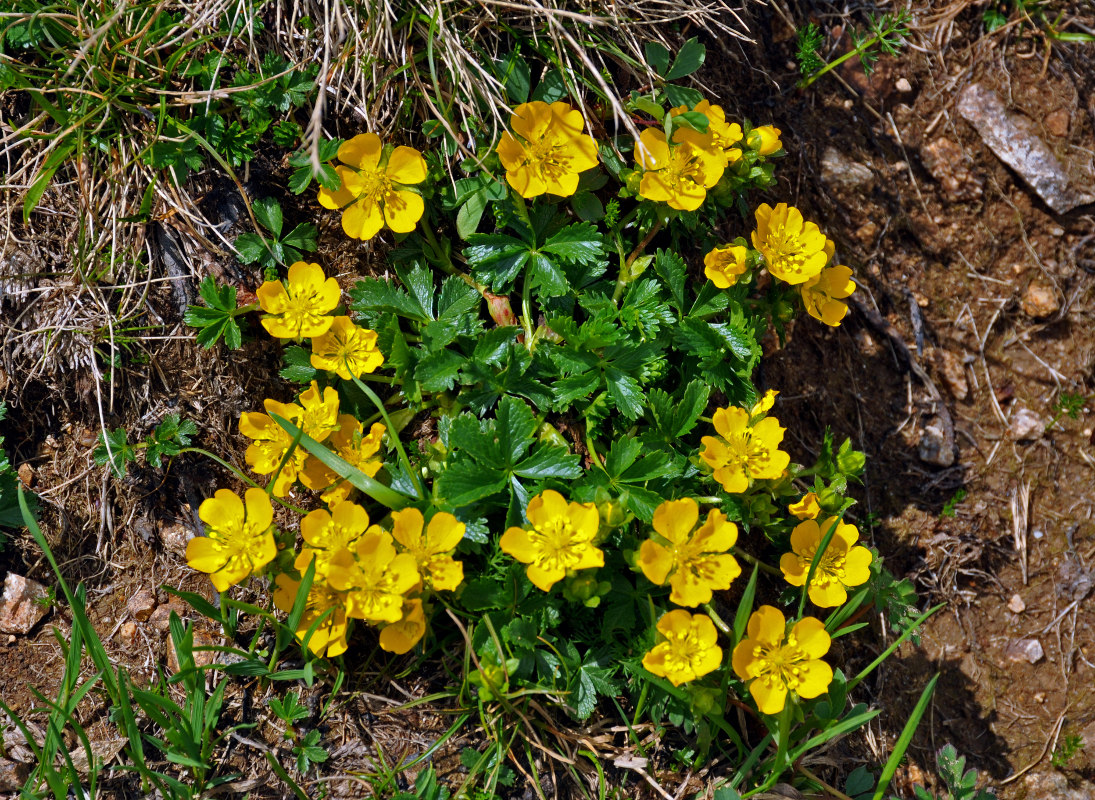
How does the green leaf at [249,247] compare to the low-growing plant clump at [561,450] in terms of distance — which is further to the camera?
the green leaf at [249,247]

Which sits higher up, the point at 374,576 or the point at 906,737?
the point at 906,737

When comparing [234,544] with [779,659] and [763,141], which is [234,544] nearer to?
[779,659]

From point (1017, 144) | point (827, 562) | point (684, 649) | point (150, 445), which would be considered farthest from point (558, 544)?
point (1017, 144)

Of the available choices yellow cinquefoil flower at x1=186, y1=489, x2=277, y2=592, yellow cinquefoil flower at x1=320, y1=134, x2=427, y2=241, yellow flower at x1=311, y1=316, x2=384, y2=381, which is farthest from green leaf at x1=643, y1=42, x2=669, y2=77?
yellow cinquefoil flower at x1=186, y1=489, x2=277, y2=592

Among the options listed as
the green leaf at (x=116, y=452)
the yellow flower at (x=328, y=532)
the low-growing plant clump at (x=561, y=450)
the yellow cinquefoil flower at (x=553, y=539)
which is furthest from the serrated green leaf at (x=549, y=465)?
the green leaf at (x=116, y=452)

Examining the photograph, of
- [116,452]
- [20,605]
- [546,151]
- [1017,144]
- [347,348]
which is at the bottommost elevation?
[20,605]

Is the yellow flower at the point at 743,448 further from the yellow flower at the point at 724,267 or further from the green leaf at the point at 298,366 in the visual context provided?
the green leaf at the point at 298,366

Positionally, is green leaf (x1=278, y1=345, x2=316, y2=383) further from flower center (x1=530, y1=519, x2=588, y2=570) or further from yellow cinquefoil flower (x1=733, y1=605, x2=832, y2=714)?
yellow cinquefoil flower (x1=733, y1=605, x2=832, y2=714)
